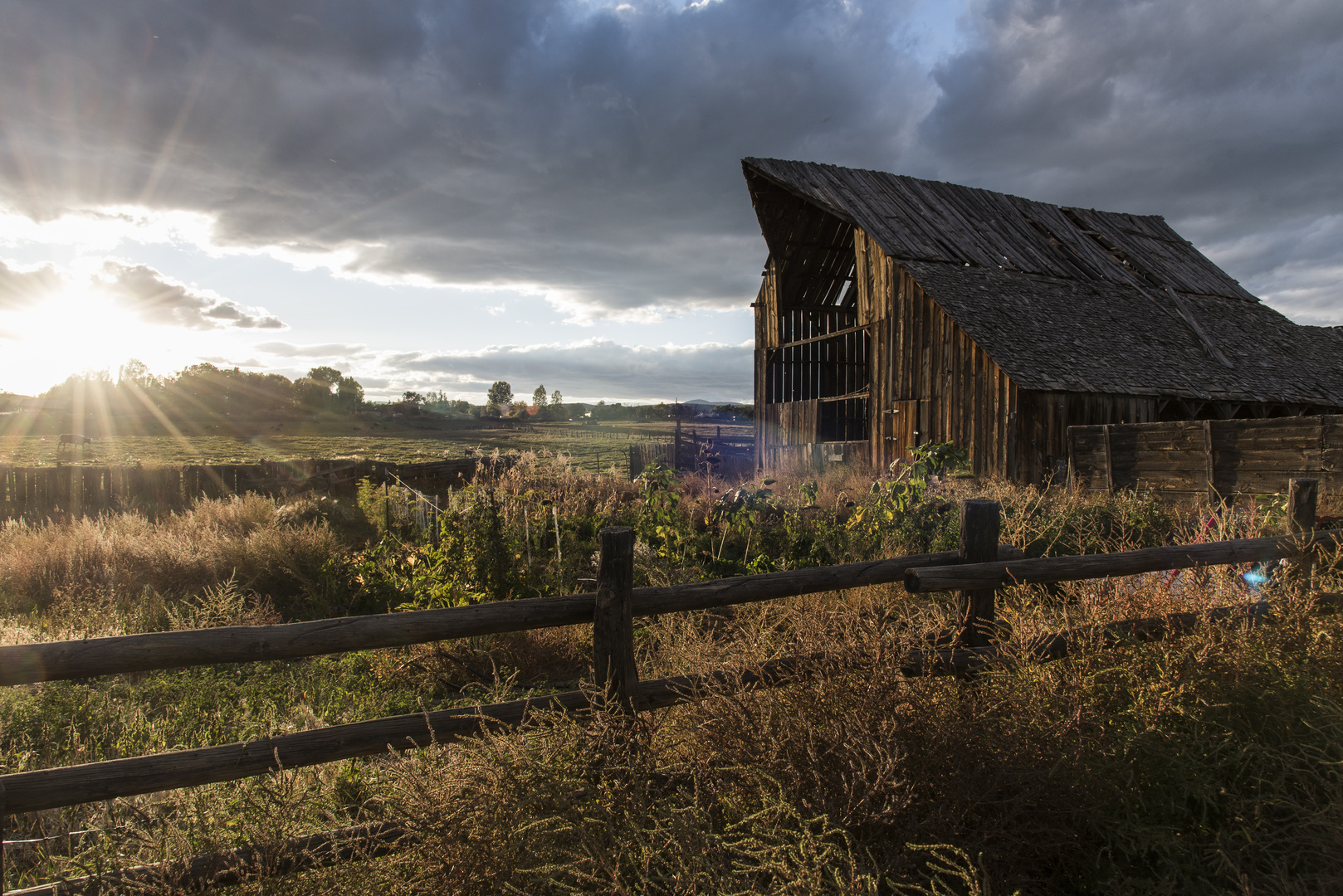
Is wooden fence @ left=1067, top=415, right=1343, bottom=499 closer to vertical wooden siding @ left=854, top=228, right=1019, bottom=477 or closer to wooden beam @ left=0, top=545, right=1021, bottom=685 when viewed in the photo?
vertical wooden siding @ left=854, top=228, right=1019, bottom=477

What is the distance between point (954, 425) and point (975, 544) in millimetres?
11423

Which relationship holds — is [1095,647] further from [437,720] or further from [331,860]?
[331,860]

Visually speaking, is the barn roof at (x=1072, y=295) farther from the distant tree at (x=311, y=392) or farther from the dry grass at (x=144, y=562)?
the distant tree at (x=311, y=392)

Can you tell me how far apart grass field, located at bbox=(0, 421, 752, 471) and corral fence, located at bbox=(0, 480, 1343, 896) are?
17.9 metres

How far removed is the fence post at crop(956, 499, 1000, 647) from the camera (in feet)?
12.5

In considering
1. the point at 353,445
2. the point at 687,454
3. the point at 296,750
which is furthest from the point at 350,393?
the point at 296,750

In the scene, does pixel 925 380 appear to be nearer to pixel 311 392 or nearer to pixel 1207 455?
pixel 1207 455

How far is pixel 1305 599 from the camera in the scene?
3.65 m

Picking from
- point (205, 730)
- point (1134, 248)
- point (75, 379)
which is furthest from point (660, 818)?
point (75, 379)

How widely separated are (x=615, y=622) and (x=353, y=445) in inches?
1763

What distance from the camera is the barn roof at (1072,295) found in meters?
14.0

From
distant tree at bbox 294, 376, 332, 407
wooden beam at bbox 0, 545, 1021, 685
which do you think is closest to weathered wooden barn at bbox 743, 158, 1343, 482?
wooden beam at bbox 0, 545, 1021, 685

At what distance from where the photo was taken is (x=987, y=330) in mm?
13758

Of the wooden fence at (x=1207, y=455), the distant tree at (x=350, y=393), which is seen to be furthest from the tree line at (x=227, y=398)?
the wooden fence at (x=1207, y=455)
